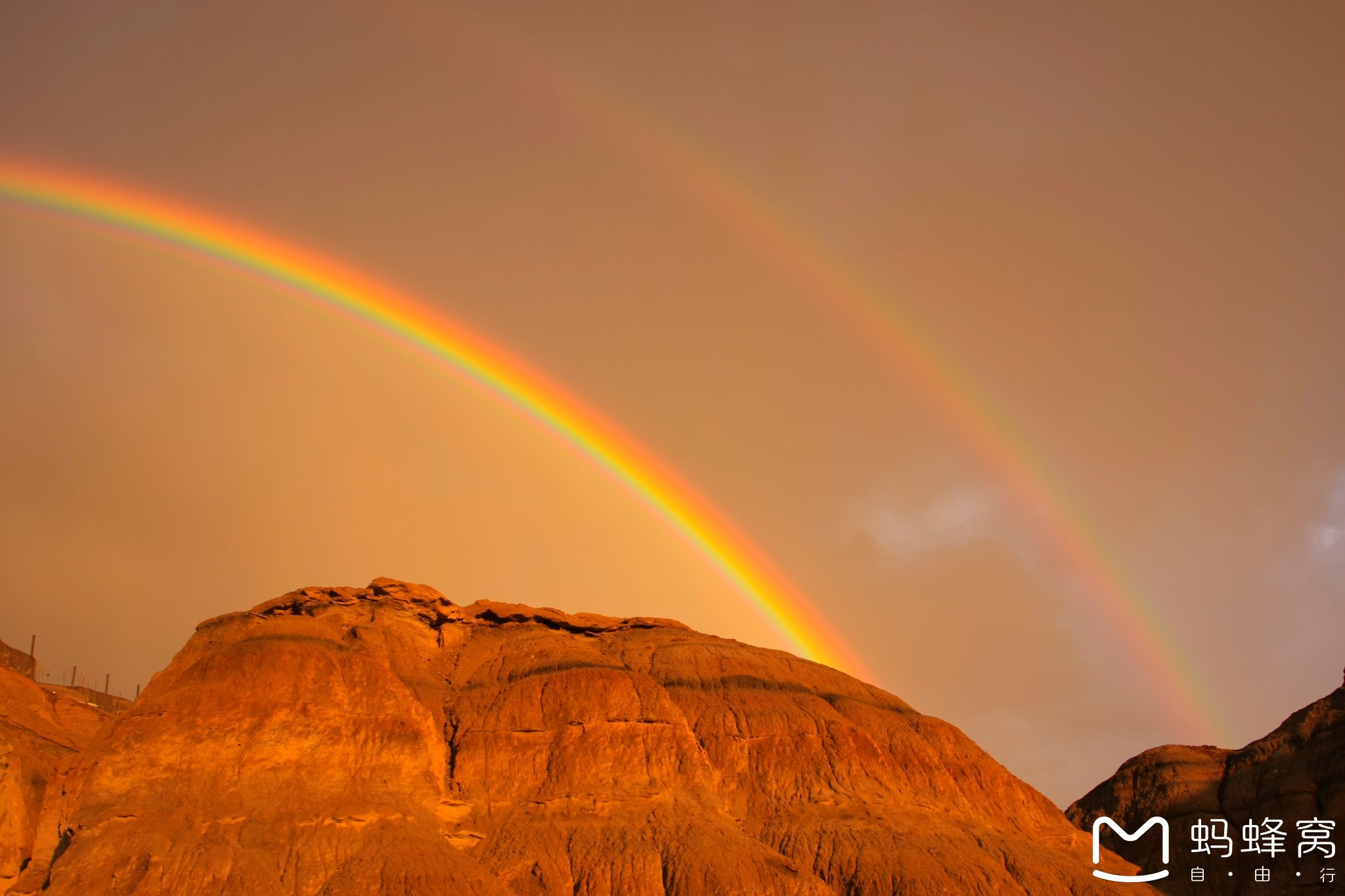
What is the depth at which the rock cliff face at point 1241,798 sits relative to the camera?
265 feet

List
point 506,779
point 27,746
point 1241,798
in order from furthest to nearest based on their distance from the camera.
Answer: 1. point 1241,798
2. point 506,779
3. point 27,746

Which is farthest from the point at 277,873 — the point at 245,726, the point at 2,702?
the point at 2,702

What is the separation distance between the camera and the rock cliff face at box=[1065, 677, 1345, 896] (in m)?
80.8

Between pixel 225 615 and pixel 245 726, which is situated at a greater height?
pixel 225 615

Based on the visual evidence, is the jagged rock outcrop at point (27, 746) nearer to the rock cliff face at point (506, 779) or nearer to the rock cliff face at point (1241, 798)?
the rock cliff face at point (506, 779)

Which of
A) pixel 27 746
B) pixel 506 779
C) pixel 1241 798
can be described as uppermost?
pixel 1241 798

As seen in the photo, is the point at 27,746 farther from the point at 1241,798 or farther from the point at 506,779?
the point at 1241,798

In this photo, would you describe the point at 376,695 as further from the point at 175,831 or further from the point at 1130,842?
the point at 1130,842

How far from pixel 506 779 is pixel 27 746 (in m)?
24.0

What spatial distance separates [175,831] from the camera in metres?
49.6

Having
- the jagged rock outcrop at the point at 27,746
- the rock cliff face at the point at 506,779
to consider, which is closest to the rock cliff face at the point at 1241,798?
the rock cliff face at the point at 506,779

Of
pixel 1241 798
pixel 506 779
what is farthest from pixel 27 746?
pixel 1241 798

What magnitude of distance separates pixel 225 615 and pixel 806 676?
35.5m

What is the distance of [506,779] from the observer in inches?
2338
